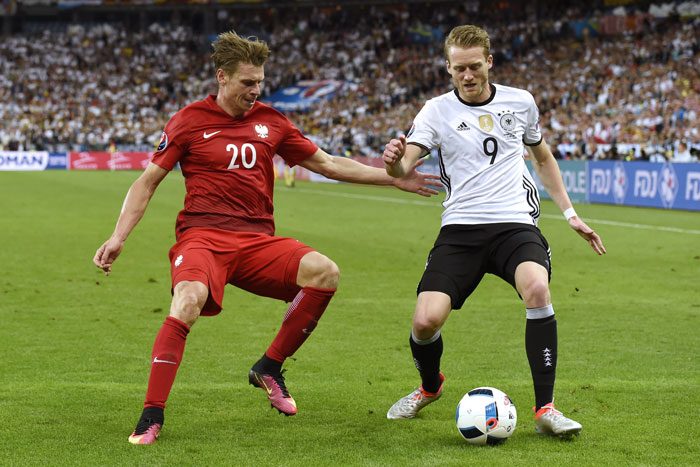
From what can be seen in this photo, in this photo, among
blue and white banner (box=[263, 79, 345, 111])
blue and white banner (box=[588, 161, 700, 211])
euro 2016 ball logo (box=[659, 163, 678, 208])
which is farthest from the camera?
blue and white banner (box=[263, 79, 345, 111])

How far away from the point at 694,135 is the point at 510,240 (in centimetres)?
2821

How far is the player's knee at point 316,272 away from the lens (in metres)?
6.72

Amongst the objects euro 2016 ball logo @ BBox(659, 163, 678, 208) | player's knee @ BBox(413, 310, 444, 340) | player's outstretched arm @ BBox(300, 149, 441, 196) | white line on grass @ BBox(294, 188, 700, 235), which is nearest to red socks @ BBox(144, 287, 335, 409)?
player's knee @ BBox(413, 310, 444, 340)

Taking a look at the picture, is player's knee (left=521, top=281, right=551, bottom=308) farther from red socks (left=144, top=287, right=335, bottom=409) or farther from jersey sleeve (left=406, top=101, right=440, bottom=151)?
red socks (left=144, top=287, right=335, bottom=409)

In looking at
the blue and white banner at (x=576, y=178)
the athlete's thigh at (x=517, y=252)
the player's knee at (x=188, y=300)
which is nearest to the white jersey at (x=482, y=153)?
the athlete's thigh at (x=517, y=252)

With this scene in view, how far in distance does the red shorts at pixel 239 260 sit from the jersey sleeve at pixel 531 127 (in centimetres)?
155

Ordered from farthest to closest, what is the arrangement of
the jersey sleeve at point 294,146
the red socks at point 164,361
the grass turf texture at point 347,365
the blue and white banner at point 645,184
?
the blue and white banner at point 645,184 → the jersey sleeve at point 294,146 → the red socks at point 164,361 → the grass turf texture at point 347,365

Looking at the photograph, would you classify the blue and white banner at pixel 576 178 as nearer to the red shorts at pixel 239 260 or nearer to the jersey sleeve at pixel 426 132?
the jersey sleeve at pixel 426 132

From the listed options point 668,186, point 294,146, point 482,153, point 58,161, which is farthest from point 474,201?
point 58,161

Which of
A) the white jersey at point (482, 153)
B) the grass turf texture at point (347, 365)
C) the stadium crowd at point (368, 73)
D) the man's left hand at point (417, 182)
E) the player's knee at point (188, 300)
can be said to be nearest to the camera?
the grass turf texture at point (347, 365)

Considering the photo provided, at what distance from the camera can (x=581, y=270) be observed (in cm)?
1542

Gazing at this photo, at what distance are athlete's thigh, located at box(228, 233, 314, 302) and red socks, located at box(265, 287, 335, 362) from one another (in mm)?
103

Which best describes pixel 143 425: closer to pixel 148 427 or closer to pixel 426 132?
pixel 148 427

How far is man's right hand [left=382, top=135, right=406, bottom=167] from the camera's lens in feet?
21.0
